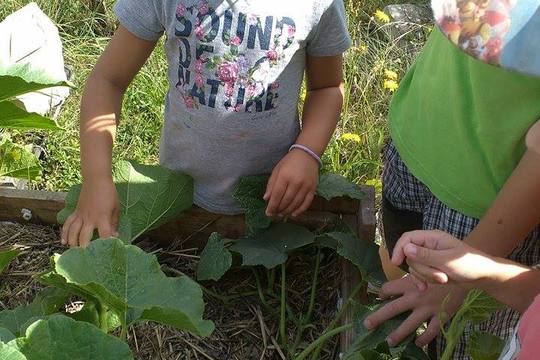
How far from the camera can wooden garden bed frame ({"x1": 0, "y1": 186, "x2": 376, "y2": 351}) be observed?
1.44 meters

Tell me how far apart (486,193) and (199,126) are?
0.49 metres

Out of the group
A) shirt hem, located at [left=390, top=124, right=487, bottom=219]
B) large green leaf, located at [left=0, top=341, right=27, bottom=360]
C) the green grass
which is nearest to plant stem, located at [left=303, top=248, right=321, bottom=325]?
shirt hem, located at [left=390, top=124, right=487, bottom=219]

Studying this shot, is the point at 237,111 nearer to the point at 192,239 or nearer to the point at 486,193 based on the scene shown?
the point at 192,239

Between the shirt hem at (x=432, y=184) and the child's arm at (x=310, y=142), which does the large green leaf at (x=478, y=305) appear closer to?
the shirt hem at (x=432, y=184)

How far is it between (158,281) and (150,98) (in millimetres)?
1285

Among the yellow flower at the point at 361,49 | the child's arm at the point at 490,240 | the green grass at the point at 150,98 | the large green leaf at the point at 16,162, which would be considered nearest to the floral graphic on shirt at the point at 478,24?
the child's arm at the point at 490,240

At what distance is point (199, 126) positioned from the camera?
1.36 metres

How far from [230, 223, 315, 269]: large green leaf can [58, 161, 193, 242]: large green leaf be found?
0.14 meters

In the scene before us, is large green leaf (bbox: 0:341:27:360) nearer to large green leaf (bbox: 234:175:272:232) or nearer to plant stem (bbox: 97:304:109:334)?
plant stem (bbox: 97:304:109:334)

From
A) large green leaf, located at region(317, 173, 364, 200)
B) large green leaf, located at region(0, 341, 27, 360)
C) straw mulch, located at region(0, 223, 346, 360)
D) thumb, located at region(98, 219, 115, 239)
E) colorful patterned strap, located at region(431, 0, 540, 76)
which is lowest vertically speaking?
straw mulch, located at region(0, 223, 346, 360)

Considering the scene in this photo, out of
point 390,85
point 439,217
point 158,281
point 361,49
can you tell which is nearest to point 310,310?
point 439,217

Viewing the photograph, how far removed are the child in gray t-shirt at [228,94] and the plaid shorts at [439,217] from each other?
0.14 meters

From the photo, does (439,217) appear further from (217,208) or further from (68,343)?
(68,343)

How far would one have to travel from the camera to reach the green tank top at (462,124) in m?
1.09
